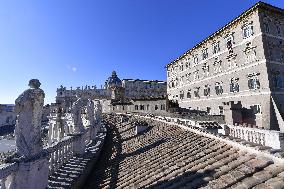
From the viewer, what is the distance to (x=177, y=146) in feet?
31.1

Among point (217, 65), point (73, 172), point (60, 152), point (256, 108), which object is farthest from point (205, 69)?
point (73, 172)

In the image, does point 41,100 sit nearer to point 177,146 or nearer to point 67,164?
point 67,164

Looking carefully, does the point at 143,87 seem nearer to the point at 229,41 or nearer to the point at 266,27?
the point at 229,41

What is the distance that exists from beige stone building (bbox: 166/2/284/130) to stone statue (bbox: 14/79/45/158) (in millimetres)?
19947

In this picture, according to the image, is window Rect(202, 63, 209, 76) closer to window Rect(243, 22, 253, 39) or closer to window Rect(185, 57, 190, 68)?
window Rect(185, 57, 190, 68)

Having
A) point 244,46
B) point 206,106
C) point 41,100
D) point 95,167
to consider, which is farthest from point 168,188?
point 206,106

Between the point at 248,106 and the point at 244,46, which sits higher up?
the point at 244,46

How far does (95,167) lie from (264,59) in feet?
81.8

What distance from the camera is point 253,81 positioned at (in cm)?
2973

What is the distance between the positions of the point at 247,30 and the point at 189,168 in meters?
29.5

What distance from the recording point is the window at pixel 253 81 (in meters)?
29.0

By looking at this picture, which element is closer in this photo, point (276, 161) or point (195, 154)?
point (276, 161)

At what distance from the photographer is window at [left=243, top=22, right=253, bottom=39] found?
30103 mm

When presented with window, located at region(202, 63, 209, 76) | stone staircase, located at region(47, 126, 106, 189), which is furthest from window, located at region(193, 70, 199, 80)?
stone staircase, located at region(47, 126, 106, 189)
